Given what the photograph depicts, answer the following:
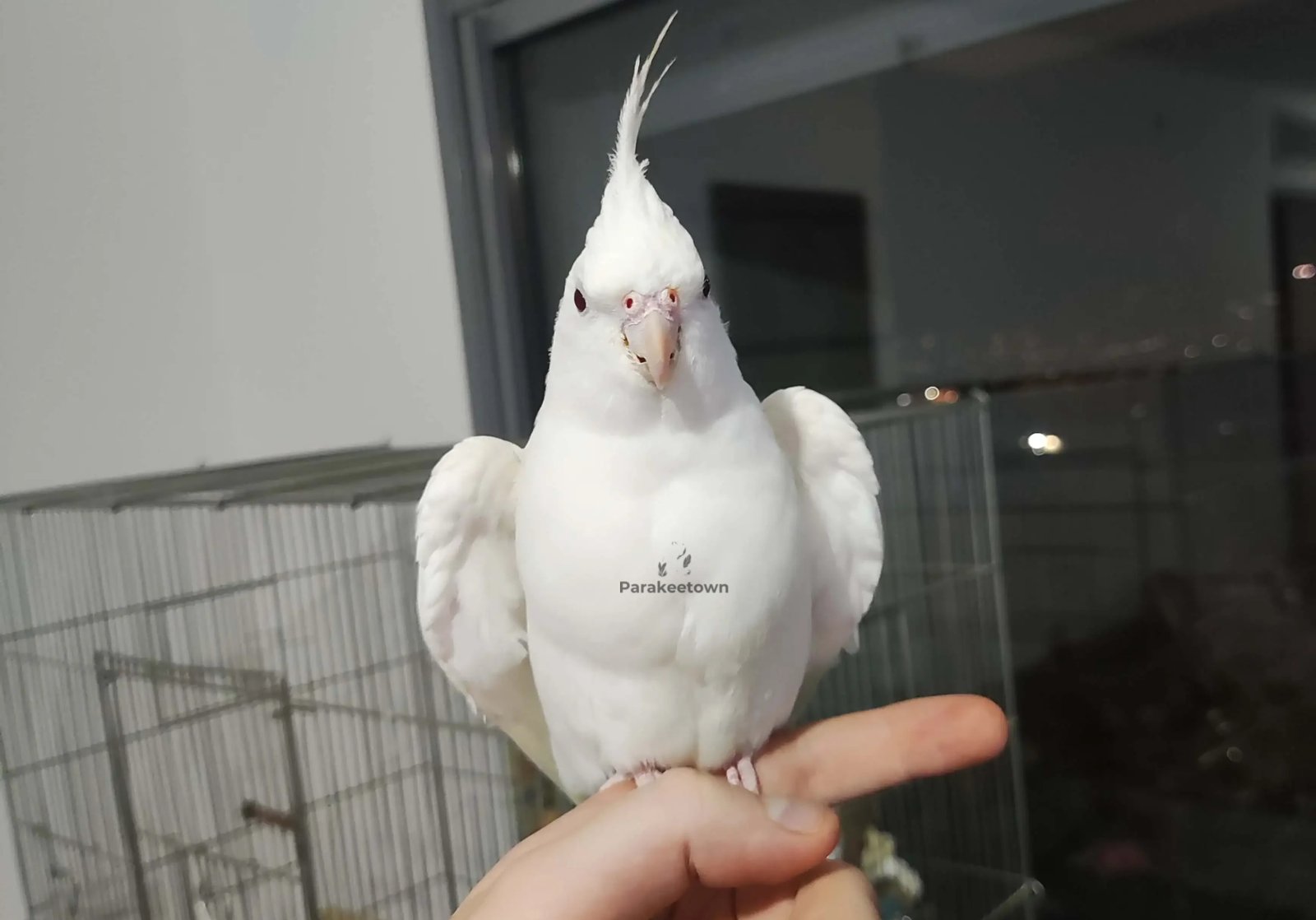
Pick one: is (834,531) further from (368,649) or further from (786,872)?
(368,649)

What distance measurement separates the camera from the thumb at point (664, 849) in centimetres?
59

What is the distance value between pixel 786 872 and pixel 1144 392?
0.78 meters

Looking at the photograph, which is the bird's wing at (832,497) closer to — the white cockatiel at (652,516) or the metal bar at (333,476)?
the white cockatiel at (652,516)

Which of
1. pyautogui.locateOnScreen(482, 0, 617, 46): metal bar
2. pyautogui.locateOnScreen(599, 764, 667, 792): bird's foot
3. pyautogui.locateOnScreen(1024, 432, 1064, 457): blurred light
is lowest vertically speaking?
pyautogui.locateOnScreen(599, 764, 667, 792): bird's foot

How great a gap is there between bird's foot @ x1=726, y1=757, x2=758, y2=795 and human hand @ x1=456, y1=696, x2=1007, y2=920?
0.05ft

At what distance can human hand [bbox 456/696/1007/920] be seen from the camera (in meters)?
0.59

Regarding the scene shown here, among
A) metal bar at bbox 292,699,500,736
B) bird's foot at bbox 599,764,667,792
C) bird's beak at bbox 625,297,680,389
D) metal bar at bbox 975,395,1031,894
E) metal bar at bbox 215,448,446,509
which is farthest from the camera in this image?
metal bar at bbox 975,395,1031,894

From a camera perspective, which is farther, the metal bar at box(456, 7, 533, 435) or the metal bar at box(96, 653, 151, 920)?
the metal bar at box(456, 7, 533, 435)

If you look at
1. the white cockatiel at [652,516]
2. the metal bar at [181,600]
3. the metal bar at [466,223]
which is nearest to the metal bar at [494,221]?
the metal bar at [466,223]

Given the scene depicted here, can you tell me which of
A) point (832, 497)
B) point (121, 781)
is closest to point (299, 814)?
point (121, 781)

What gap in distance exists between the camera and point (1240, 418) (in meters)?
1.07

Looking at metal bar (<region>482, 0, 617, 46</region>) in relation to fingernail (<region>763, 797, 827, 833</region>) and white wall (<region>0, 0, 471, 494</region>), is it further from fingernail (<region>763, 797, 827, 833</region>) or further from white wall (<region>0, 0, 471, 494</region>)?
fingernail (<region>763, 797, 827, 833</region>)

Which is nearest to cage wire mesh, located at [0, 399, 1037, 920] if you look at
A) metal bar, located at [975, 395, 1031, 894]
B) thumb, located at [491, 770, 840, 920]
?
metal bar, located at [975, 395, 1031, 894]

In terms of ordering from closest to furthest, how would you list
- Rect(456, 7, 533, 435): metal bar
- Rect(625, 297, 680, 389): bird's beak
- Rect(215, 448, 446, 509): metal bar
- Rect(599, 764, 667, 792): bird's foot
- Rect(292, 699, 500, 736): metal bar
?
1. Rect(625, 297, 680, 389): bird's beak
2. Rect(599, 764, 667, 792): bird's foot
3. Rect(215, 448, 446, 509): metal bar
4. Rect(292, 699, 500, 736): metal bar
5. Rect(456, 7, 533, 435): metal bar
